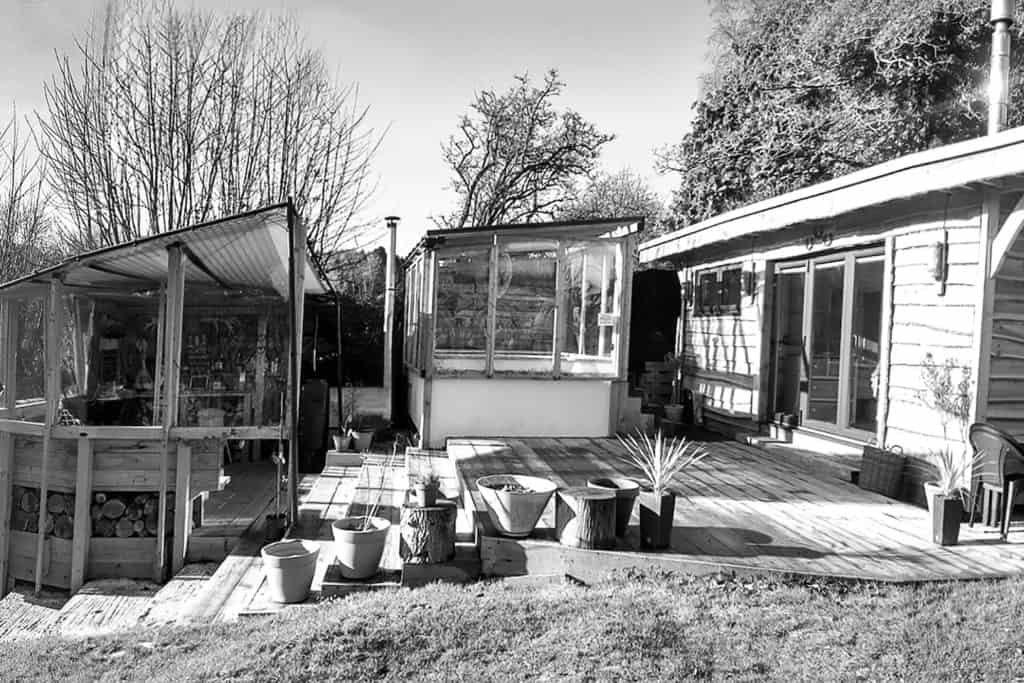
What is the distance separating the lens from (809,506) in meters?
4.91

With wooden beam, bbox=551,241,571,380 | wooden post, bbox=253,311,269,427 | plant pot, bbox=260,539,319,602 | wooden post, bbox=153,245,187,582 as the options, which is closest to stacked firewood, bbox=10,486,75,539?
wooden post, bbox=153,245,187,582

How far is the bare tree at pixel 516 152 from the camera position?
680 inches

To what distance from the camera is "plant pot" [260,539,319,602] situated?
12.7ft

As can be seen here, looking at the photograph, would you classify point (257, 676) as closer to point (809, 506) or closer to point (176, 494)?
point (176, 494)

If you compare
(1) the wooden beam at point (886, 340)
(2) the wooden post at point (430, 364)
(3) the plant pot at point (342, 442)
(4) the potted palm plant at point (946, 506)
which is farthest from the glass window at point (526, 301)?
(4) the potted palm plant at point (946, 506)

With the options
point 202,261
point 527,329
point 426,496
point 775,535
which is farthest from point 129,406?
point 775,535

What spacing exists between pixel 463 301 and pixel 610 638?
463 centimetres

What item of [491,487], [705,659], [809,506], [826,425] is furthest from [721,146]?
[705,659]

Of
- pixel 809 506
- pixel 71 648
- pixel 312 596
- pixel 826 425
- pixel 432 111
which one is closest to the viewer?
pixel 71 648

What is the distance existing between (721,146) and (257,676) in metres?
14.6

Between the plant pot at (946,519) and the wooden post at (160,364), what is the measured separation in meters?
5.18

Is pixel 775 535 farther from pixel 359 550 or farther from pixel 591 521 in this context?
pixel 359 550

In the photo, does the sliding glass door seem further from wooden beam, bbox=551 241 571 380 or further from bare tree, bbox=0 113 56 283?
bare tree, bbox=0 113 56 283

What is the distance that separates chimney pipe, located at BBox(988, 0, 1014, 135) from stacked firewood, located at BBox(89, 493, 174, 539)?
25.6 ft
